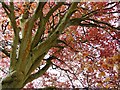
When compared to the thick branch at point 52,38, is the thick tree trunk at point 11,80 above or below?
below

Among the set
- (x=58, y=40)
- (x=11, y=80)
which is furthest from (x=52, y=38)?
(x=11, y=80)

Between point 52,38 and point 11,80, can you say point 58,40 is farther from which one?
point 11,80

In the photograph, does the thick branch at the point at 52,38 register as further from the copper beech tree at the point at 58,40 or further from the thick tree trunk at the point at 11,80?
the thick tree trunk at the point at 11,80

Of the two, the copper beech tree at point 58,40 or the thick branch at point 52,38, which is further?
the thick branch at point 52,38

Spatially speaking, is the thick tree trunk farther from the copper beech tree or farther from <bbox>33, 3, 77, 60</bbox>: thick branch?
<bbox>33, 3, 77, 60</bbox>: thick branch

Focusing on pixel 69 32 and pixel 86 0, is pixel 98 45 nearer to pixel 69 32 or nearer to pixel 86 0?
pixel 69 32

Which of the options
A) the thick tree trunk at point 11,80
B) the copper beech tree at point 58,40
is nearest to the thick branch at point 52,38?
the copper beech tree at point 58,40

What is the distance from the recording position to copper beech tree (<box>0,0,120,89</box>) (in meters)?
2.78

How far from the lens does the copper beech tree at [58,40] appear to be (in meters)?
2.78

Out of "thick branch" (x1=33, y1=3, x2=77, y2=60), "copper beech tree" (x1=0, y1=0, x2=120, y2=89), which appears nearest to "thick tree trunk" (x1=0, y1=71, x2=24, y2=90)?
"copper beech tree" (x1=0, y1=0, x2=120, y2=89)

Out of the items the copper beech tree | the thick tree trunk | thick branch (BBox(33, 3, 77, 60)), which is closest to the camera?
Answer: the thick tree trunk

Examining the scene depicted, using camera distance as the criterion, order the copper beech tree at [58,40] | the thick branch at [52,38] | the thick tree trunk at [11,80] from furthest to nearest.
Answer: the thick branch at [52,38], the copper beech tree at [58,40], the thick tree trunk at [11,80]

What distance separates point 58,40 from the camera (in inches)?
133

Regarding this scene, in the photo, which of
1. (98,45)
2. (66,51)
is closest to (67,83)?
(66,51)
